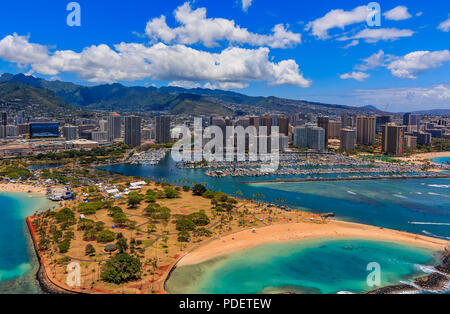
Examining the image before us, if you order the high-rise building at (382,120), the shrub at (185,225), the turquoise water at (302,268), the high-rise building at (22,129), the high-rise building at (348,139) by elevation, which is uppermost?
the high-rise building at (382,120)

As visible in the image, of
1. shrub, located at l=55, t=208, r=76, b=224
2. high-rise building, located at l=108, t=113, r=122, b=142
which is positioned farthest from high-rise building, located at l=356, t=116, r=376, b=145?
shrub, located at l=55, t=208, r=76, b=224

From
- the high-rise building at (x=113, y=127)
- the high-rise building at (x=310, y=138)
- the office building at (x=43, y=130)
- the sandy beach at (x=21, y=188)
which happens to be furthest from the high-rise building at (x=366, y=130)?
the office building at (x=43, y=130)

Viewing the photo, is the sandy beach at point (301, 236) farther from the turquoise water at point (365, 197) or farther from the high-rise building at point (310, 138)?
the high-rise building at point (310, 138)

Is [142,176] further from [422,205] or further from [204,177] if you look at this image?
[422,205]

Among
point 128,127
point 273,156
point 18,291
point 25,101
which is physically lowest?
point 18,291

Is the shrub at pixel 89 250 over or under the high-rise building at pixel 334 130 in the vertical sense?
under
